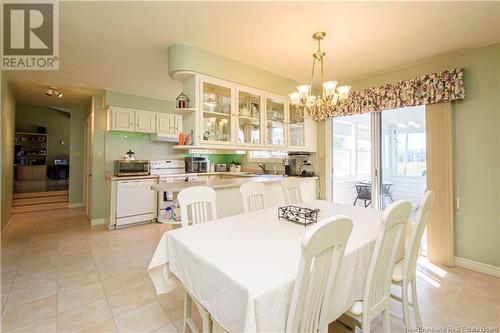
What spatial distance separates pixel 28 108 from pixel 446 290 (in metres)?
12.9

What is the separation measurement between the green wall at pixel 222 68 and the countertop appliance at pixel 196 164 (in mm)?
2591

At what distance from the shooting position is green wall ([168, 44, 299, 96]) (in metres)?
2.45

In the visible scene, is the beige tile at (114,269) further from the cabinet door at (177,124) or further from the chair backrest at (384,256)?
the cabinet door at (177,124)

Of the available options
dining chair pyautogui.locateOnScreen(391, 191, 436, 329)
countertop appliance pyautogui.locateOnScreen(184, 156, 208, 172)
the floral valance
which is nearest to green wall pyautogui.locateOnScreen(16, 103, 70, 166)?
countertop appliance pyautogui.locateOnScreen(184, 156, 208, 172)

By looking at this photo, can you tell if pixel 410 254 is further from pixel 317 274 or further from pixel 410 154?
pixel 410 154

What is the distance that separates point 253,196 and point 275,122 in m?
1.54

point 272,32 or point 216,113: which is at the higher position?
point 272,32

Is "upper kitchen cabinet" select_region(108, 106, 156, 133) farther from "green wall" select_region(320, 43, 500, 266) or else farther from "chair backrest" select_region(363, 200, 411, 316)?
"green wall" select_region(320, 43, 500, 266)

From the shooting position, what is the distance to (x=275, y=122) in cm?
348

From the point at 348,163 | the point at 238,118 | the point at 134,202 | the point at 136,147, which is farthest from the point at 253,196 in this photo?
the point at 136,147

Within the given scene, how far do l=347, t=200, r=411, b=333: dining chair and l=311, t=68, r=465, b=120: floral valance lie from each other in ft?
4.57

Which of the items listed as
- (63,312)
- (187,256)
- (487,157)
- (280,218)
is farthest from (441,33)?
(63,312)

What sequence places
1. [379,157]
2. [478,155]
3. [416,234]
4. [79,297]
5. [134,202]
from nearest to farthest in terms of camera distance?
1. [416,234]
2. [79,297]
3. [478,155]
4. [379,157]
5. [134,202]

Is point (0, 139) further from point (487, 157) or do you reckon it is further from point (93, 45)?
point (487, 157)
